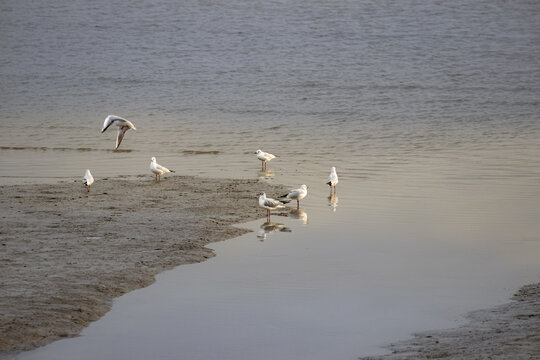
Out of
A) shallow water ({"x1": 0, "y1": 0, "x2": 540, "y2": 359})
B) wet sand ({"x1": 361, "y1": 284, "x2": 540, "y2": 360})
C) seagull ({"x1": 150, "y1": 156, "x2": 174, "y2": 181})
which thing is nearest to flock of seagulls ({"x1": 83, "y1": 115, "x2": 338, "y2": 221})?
seagull ({"x1": 150, "y1": 156, "x2": 174, "y2": 181})

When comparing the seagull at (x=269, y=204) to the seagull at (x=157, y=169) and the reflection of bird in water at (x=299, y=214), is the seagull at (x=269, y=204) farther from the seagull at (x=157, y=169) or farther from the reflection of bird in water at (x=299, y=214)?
the seagull at (x=157, y=169)

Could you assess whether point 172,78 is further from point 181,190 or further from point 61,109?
point 181,190

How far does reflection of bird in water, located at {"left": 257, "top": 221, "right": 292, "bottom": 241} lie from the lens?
12.8 m

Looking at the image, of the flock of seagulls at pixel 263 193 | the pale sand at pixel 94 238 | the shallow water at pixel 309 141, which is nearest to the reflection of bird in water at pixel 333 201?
the shallow water at pixel 309 141

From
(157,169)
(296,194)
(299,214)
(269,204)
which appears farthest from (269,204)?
(157,169)

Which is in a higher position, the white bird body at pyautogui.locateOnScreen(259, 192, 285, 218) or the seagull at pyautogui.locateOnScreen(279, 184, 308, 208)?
the seagull at pyautogui.locateOnScreen(279, 184, 308, 208)

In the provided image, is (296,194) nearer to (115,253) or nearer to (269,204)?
(269,204)

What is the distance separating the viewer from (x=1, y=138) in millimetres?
26391

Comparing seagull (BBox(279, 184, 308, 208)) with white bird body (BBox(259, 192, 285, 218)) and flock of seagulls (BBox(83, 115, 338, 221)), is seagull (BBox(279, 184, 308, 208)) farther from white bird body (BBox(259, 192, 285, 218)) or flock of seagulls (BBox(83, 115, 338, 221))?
white bird body (BBox(259, 192, 285, 218))

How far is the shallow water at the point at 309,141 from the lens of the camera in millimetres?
9109

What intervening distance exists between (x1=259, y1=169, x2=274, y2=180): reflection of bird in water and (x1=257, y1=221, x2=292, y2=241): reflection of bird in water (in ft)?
15.7

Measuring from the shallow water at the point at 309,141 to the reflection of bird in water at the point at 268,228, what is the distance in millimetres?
127

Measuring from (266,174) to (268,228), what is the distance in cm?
577

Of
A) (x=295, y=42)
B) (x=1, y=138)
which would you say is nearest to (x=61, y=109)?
(x=1, y=138)
